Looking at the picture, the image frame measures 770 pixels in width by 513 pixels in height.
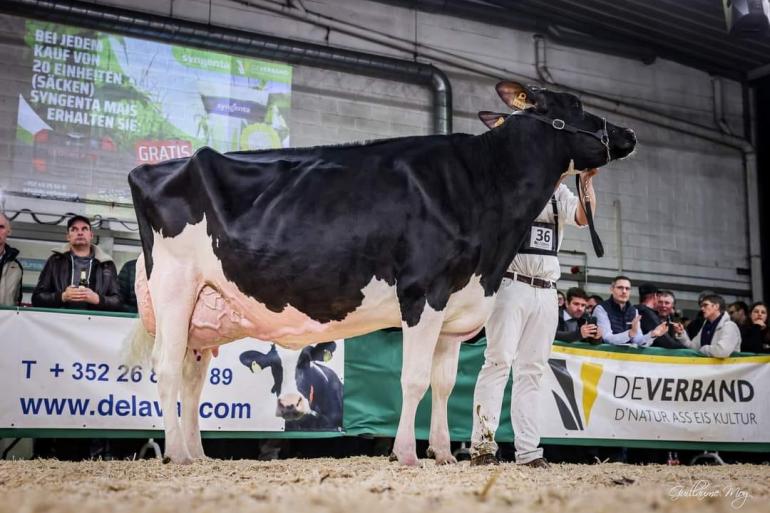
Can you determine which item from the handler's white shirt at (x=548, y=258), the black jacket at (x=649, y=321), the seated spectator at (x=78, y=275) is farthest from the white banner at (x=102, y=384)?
the black jacket at (x=649, y=321)

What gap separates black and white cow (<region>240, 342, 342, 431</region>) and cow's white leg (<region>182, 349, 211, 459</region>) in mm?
1237

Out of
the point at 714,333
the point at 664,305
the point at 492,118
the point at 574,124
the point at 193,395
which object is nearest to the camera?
the point at 574,124

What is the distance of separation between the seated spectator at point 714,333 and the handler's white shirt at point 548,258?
3.53 meters

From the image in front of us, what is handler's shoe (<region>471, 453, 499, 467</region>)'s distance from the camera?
183 inches

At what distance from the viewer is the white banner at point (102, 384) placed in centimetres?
579

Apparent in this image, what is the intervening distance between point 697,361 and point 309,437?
12.9ft

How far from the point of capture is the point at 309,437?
21.1 ft

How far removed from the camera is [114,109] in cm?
1123

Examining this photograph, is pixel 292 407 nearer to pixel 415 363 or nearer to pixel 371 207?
pixel 415 363

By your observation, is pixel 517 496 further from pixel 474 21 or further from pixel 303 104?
pixel 474 21

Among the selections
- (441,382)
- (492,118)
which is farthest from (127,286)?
(492,118)

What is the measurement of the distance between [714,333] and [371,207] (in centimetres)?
514

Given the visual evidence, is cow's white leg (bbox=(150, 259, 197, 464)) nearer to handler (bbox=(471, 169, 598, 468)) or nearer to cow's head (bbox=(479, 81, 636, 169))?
handler (bbox=(471, 169, 598, 468))

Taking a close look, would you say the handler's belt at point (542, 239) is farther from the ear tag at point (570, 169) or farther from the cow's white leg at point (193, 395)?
the cow's white leg at point (193, 395)
